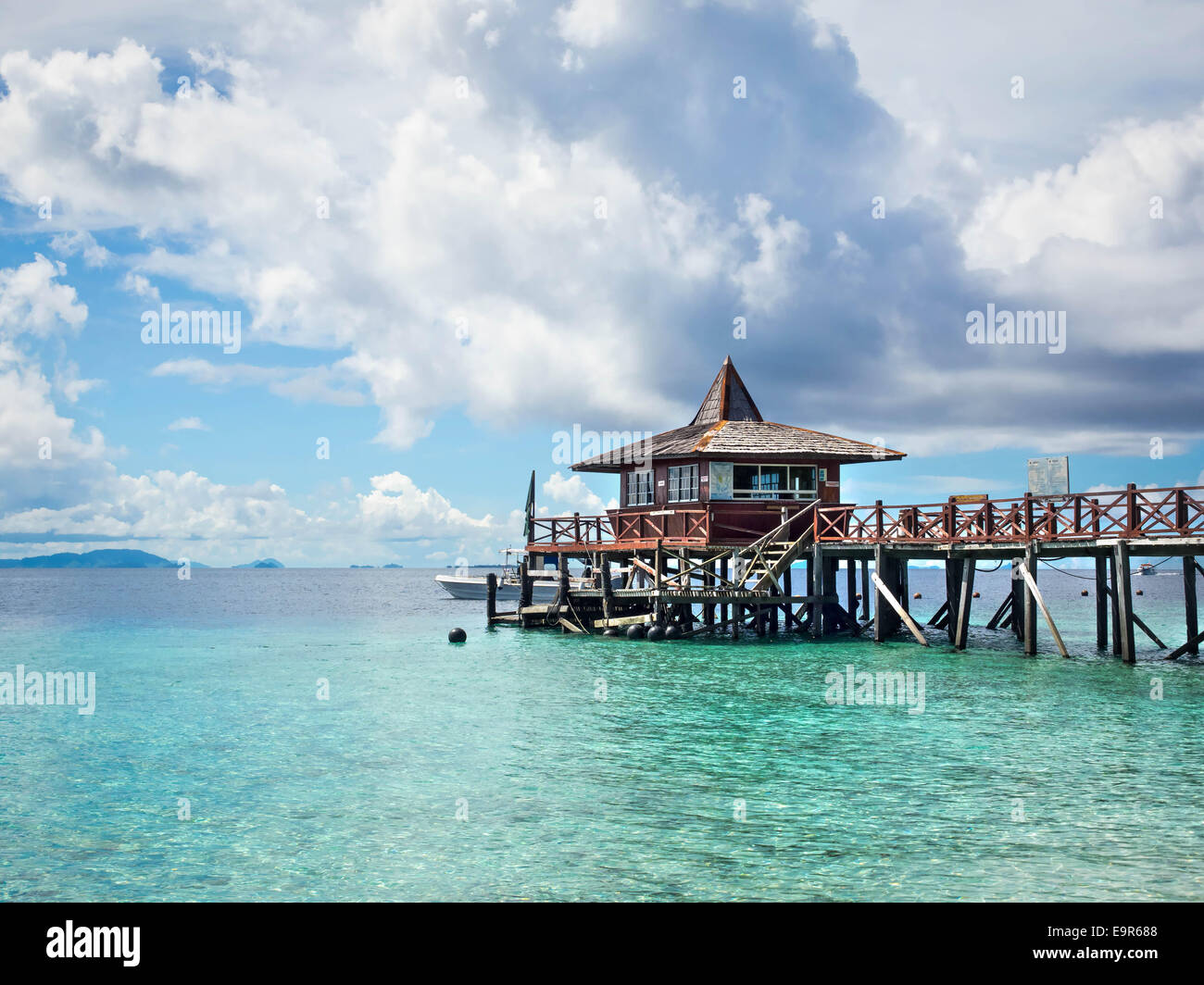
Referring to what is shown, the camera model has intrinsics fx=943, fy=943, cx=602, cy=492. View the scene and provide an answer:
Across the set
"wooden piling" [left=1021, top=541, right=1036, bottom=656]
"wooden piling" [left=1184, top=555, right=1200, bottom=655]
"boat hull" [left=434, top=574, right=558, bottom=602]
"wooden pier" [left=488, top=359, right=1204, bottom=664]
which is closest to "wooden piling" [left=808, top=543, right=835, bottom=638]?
"wooden pier" [left=488, top=359, right=1204, bottom=664]

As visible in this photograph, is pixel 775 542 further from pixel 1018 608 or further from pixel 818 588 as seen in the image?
pixel 1018 608

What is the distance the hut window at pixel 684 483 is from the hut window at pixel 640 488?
1508 mm

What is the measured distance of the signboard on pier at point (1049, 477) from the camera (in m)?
28.2

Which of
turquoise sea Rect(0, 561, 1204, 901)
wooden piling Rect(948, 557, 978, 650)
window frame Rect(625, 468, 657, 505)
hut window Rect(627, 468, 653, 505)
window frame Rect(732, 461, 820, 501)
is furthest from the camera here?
hut window Rect(627, 468, 653, 505)

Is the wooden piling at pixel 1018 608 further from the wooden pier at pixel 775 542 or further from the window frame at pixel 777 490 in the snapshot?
the window frame at pixel 777 490

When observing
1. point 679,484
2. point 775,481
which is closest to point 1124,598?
point 775,481

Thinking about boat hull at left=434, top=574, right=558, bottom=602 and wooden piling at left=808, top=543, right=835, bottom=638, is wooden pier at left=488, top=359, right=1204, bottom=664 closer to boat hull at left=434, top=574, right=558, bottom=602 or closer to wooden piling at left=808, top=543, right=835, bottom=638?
wooden piling at left=808, top=543, right=835, bottom=638

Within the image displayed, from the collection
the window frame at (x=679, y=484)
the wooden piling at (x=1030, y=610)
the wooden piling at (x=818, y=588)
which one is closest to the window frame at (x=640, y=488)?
the window frame at (x=679, y=484)

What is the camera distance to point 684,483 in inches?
1458

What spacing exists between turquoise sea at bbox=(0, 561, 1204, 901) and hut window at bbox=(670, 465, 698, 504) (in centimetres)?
899

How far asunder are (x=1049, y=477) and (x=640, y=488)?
16.4 meters

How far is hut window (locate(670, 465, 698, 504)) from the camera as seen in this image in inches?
1436
